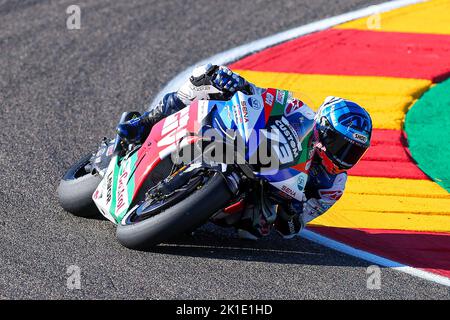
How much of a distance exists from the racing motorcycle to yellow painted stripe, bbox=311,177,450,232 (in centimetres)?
100

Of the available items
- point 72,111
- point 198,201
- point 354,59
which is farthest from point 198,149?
point 354,59

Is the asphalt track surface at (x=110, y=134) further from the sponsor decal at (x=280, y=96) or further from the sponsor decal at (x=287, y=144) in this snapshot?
the sponsor decal at (x=280, y=96)

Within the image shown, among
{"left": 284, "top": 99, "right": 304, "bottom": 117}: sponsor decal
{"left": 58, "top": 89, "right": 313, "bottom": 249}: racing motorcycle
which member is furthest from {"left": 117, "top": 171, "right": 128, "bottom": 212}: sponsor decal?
{"left": 284, "top": 99, "right": 304, "bottom": 117}: sponsor decal

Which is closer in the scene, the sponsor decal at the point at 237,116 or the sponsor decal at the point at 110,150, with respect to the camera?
the sponsor decal at the point at 237,116

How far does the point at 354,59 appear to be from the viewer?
11367mm

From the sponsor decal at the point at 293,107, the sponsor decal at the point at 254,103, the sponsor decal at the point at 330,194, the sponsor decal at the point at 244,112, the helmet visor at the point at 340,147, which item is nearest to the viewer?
the sponsor decal at the point at 244,112

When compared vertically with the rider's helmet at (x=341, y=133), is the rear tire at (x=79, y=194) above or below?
below

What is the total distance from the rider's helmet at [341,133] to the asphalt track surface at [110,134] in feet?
2.36

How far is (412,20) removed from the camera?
1229 centimetres

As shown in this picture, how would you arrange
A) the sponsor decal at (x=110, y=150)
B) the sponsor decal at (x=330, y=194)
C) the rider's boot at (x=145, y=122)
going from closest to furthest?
the sponsor decal at (x=330, y=194), the rider's boot at (x=145, y=122), the sponsor decal at (x=110, y=150)

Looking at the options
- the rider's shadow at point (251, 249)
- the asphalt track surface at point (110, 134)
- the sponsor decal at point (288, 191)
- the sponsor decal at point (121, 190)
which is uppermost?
the sponsor decal at point (288, 191)

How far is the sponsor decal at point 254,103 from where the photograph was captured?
7218 mm

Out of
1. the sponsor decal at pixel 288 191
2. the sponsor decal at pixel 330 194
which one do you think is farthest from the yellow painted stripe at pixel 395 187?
the sponsor decal at pixel 288 191

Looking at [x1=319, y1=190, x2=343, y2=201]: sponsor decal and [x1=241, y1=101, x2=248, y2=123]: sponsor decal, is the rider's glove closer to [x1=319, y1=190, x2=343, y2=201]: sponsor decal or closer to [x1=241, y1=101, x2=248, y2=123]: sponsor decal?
[x1=241, y1=101, x2=248, y2=123]: sponsor decal
